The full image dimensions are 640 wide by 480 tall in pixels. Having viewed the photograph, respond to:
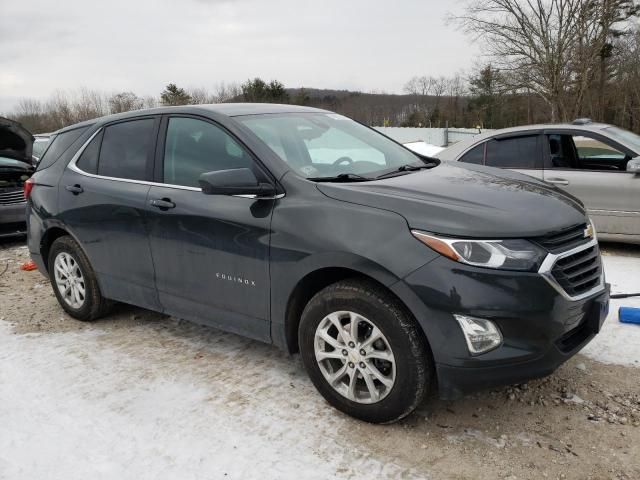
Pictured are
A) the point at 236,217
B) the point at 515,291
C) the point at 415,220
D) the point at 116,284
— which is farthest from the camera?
the point at 116,284

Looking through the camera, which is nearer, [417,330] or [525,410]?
[417,330]

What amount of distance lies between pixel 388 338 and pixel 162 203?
1765 millimetres

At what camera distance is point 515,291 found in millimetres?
2469

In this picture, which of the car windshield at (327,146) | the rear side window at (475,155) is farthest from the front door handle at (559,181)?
the car windshield at (327,146)

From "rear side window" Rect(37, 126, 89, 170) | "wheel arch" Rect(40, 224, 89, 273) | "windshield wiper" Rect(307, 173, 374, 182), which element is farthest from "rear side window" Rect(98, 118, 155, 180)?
"windshield wiper" Rect(307, 173, 374, 182)

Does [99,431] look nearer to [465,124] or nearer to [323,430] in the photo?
[323,430]

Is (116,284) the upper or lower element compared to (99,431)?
upper

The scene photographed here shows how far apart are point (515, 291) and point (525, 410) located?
913 millimetres

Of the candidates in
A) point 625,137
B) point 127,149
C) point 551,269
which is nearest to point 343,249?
point 551,269

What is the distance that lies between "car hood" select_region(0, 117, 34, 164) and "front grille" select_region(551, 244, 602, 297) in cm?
726

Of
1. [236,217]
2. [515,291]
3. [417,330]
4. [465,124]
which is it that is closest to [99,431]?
[236,217]

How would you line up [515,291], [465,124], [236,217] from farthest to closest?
[465,124]
[236,217]
[515,291]

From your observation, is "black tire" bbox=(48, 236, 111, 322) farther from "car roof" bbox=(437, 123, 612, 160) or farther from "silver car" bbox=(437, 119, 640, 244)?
"silver car" bbox=(437, 119, 640, 244)

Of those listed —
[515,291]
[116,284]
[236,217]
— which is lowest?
[116,284]
